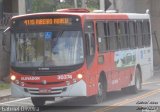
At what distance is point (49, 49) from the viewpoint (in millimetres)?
18047

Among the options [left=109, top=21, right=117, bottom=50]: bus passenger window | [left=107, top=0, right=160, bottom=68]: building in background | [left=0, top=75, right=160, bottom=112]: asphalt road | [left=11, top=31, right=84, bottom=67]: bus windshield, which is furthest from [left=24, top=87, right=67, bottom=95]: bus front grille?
[left=107, top=0, right=160, bottom=68]: building in background

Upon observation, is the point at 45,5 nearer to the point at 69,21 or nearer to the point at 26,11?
the point at 26,11

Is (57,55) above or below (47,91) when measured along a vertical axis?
above

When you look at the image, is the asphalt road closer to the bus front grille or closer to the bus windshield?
the bus front grille

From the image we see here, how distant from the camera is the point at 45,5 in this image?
4575 centimetres

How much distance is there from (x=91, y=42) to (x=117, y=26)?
305cm

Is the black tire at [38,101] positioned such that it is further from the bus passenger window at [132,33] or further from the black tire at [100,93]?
the bus passenger window at [132,33]

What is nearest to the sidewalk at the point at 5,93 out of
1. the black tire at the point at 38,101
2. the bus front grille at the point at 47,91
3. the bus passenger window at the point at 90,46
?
the black tire at the point at 38,101

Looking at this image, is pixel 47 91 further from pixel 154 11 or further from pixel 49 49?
pixel 154 11

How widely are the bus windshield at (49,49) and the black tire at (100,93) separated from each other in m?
1.73

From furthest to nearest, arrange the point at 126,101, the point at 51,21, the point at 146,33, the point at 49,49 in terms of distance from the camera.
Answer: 1. the point at 146,33
2. the point at 126,101
3. the point at 51,21
4. the point at 49,49

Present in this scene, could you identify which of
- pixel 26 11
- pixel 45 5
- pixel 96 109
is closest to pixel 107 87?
pixel 96 109

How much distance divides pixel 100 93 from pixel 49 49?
2543 millimetres

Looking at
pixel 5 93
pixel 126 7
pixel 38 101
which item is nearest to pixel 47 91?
pixel 38 101
